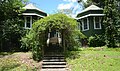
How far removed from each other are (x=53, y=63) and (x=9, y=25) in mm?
10549

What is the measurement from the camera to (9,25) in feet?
78.1

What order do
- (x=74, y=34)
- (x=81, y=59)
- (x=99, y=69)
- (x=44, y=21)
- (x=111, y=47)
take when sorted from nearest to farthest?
(x=99, y=69), (x=81, y=59), (x=44, y=21), (x=74, y=34), (x=111, y=47)

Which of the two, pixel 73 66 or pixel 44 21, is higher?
pixel 44 21

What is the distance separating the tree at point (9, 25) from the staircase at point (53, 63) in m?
8.29

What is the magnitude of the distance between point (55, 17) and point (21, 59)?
15.1 ft

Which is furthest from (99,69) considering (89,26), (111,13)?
(89,26)

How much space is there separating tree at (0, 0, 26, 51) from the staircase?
8.29m

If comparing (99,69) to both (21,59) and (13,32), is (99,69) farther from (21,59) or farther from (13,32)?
(13,32)

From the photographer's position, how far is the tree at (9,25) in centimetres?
2350

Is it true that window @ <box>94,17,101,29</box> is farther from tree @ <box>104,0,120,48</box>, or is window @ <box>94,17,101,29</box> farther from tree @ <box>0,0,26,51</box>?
tree @ <box>0,0,26,51</box>

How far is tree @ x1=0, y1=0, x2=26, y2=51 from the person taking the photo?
2350 centimetres

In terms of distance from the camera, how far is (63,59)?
16219 millimetres

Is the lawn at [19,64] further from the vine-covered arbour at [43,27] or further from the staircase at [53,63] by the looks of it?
the vine-covered arbour at [43,27]

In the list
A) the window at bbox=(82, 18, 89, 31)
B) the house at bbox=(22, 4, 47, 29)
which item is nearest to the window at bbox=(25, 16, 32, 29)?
the house at bbox=(22, 4, 47, 29)
